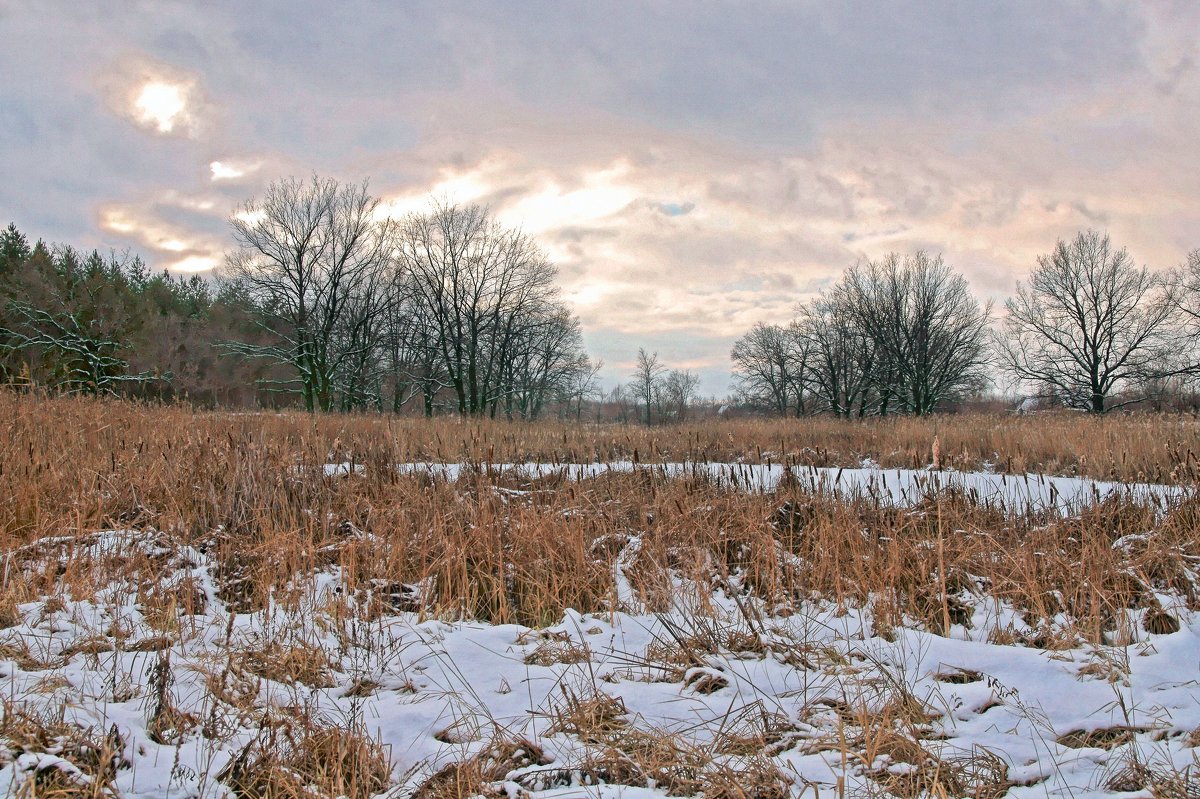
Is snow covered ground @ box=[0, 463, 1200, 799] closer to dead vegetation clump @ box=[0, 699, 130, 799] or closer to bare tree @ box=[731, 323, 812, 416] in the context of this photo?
dead vegetation clump @ box=[0, 699, 130, 799]

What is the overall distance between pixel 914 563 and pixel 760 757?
9.39 ft

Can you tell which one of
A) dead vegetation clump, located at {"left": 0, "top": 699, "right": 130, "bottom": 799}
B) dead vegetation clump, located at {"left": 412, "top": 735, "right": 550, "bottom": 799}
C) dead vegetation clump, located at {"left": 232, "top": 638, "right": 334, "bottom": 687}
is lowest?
dead vegetation clump, located at {"left": 412, "top": 735, "right": 550, "bottom": 799}

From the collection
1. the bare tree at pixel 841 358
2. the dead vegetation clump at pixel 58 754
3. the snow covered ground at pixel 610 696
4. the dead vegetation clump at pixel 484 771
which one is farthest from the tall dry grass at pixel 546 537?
the bare tree at pixel 841 358

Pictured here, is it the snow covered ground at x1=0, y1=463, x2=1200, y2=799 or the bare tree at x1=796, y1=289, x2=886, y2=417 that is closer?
the snow covered ground at x1=0, y1=463, x2=1200, y2=799

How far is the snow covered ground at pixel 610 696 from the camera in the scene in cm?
205

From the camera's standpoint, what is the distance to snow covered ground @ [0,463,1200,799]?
2047mm

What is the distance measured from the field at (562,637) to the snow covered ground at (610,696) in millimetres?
16

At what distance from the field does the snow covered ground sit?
0.02 meters

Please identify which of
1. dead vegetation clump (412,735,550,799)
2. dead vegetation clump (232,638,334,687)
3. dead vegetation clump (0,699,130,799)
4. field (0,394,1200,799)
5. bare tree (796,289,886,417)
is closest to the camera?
dead vegetation clump (0,699,130,799)

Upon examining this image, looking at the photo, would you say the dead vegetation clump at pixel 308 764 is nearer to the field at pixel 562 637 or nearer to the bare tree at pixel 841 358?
the field at pixel 562 637

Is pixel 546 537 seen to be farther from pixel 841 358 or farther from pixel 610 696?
pixel 841 358

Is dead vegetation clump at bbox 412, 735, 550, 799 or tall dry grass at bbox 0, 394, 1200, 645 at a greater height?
tall dry grass at bbox 0, 394, 1200, 645

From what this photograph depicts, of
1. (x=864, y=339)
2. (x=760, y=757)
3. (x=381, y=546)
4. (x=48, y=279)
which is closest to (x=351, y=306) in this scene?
(x=48, y=279)

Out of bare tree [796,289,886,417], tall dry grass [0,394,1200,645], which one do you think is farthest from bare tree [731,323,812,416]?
tall dry grass [0,394,1200,645]
